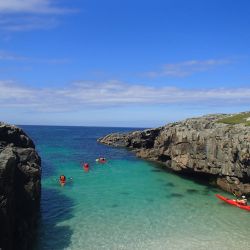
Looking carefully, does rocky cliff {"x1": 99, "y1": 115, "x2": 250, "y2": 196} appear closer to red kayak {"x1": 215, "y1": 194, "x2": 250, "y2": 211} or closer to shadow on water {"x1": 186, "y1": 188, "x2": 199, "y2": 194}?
red kayak {"x1": 215, "y1": 194, "x2": 250, "y2": 211}

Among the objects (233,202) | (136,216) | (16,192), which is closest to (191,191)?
(233,202)

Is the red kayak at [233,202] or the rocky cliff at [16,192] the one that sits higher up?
the rocky cliff at [16,192]

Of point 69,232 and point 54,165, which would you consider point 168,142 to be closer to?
point 54,165

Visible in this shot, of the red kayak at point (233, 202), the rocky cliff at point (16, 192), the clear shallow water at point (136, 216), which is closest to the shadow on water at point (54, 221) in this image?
the clear shallow water at point (136, 216)

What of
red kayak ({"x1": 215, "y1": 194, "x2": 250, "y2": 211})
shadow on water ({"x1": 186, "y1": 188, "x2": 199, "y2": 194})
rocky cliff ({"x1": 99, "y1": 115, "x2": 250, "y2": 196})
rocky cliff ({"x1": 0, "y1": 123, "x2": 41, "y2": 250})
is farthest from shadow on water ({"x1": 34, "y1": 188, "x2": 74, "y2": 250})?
rocky cliff ({"x1": 99, "y1": 115, "x2": 250, "y2": 196})

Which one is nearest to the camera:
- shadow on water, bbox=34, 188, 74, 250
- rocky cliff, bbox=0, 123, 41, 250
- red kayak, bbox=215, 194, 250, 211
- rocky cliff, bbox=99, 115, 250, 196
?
rocky cliff, bbox=0, 123, 41, 250

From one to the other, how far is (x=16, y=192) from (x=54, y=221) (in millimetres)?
6634

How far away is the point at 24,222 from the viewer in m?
26.8

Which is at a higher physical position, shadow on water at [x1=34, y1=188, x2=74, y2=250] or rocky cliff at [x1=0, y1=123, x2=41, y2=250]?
rocky cliff at [x1=0, y1=123, x2=41, y2=250]

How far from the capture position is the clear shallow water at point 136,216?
29109 millimetres

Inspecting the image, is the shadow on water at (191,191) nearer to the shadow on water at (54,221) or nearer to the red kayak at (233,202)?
the red kayak at (233,202)

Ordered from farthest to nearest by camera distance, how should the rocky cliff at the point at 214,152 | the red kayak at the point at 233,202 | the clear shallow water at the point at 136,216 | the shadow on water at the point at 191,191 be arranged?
the shadow on water at the point at 191,191 → the rocky cliff at the point at 214,152 → the red kayak at the point at 233,202 → the clear shallow water at the point at 136,216

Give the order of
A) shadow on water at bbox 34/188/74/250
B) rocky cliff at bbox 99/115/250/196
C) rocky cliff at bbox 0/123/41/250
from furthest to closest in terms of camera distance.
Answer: rocky cliff at bbox 99/115/250/196 → shadow on water at bbox 34/188/74/250 → rocky cliff at bbox 0/123/41/250

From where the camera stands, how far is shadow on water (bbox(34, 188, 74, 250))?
2831cm
